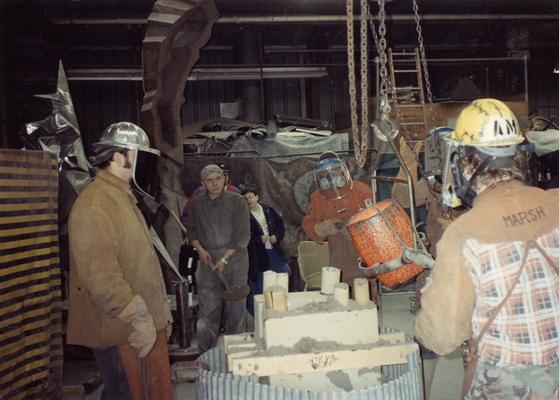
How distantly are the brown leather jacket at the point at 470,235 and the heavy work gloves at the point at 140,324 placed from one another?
173 centimetres

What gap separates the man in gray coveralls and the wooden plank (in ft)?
12.6

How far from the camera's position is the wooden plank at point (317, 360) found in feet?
9.41

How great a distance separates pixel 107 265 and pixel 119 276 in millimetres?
93

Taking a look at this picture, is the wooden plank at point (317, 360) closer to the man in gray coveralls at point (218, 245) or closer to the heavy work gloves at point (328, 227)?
the heavy work gloves at point (328, 227)

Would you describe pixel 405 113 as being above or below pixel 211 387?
above

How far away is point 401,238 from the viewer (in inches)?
141

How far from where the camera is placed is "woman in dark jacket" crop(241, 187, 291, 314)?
24.6 feet

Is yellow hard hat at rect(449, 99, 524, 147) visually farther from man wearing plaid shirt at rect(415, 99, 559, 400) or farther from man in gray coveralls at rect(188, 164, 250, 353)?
man in gray coveralls at rect(188, 164, 250, 353)

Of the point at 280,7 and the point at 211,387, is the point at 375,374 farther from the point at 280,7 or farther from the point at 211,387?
the point at 280,7

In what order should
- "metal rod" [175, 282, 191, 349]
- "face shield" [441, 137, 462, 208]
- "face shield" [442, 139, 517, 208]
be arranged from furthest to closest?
1. "metal rod" [175, 282, 191, 349]
2. "face shield" [441, 137, 462, 208]
3. "face shield" [442, 139, 517, 208]

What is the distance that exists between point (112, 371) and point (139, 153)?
1.37 meters

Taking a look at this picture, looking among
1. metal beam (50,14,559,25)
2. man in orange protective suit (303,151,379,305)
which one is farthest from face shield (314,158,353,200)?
metal beam (50,14,559,25)

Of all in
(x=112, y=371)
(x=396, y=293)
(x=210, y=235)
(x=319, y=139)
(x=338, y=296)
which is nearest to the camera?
(x=338, y=296)

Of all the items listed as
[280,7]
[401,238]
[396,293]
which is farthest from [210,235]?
[280,7]
